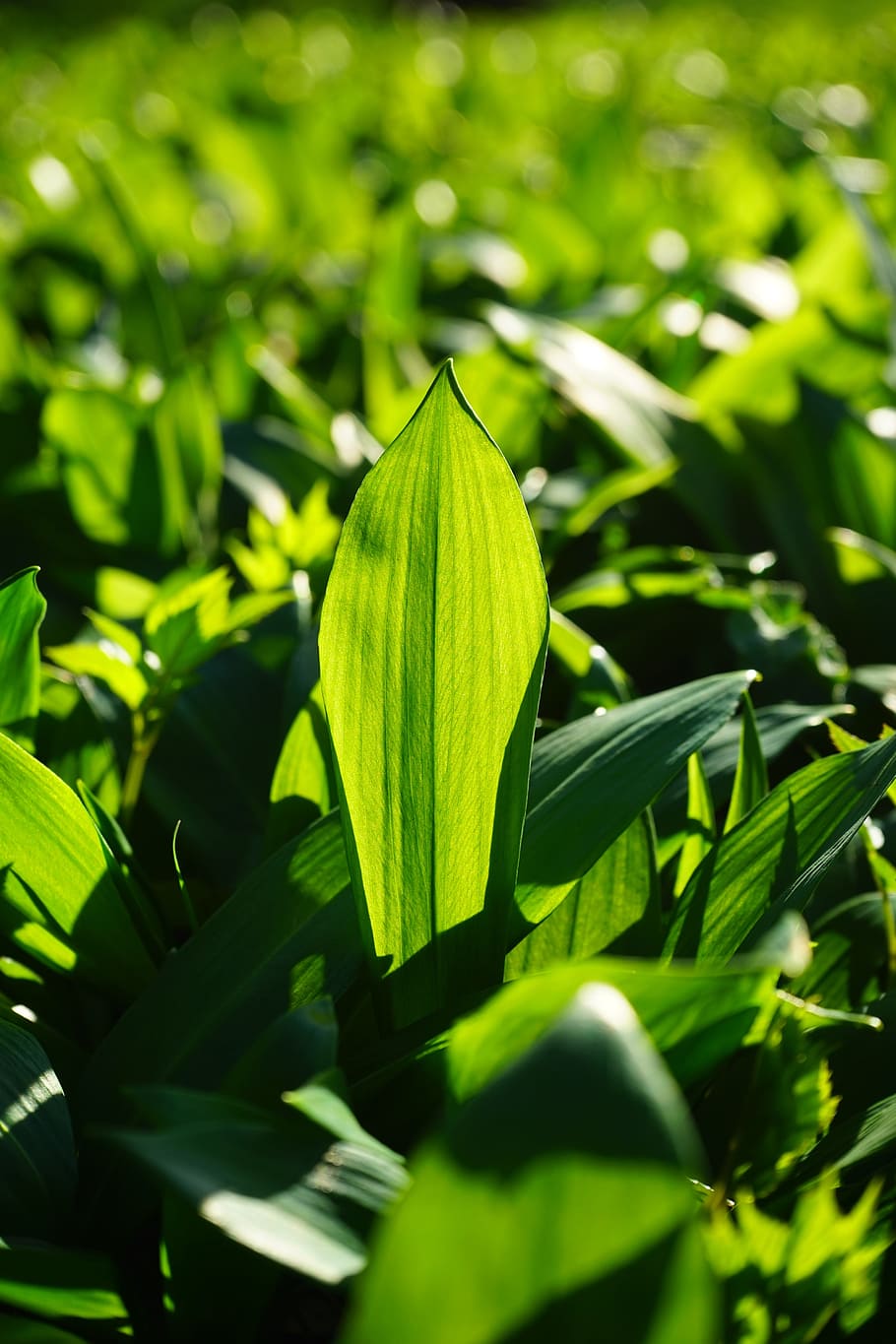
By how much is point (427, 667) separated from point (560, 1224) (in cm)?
41

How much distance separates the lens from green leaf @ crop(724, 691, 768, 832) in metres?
1.01

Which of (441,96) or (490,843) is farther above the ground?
(441,96)

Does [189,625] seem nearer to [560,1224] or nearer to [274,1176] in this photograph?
[274,1176]

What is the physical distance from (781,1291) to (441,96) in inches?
168

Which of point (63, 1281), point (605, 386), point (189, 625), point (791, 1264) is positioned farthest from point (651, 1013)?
point (605, 386)

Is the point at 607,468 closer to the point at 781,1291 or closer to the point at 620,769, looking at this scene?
the point at 620,769

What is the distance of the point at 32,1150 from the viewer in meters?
0.83

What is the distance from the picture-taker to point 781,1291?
26.0 inches

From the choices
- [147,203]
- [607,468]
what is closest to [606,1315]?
[607,468]

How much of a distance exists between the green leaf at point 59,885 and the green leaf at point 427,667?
0.74 ft

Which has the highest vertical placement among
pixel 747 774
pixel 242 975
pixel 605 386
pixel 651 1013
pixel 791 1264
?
pixel 605 386

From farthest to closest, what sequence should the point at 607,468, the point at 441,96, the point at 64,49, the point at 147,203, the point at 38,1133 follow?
the point at 64,49, the point at 441,96, the point at 147,203, the point at 607,468, the point at 38,1133

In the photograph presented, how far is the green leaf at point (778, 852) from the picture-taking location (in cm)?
90

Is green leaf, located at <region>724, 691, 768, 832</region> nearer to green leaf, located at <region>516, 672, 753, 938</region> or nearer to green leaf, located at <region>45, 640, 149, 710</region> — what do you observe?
green leaf, located at <region>516, 672, 753, 938</region>
